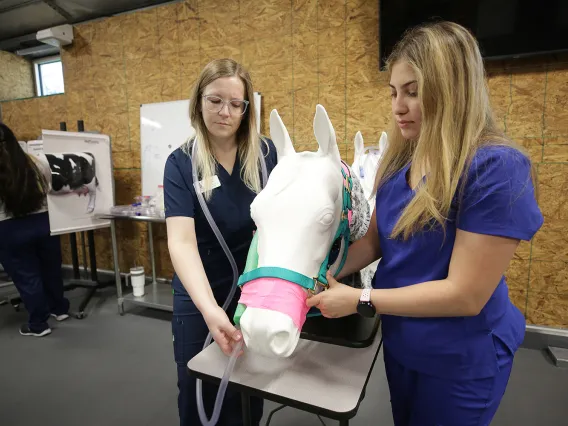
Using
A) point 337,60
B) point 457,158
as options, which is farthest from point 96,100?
point 457,158

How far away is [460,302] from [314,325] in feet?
1.50

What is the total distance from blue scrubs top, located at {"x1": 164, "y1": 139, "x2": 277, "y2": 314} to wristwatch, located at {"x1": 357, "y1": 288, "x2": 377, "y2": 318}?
0.55m

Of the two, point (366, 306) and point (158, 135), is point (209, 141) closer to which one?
point (366, 306)

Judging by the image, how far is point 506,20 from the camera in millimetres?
2193

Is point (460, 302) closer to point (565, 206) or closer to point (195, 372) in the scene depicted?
point (195, 372)

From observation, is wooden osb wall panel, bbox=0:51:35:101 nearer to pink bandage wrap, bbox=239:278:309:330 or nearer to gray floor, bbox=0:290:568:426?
gray floor, bbox=0:290:568:426

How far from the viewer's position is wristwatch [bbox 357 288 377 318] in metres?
0.71

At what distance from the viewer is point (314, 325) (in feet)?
3.34

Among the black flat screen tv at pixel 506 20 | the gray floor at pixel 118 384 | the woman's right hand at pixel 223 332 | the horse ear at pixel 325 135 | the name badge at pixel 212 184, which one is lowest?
the gray floor at pixel 118 384

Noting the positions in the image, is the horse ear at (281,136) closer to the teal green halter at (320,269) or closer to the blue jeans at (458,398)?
the teal green halter at (320,269)

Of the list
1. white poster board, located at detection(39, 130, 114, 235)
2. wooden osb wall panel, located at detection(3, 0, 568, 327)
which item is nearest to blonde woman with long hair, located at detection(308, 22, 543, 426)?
wooden osb wall panel, located at detection(3, 0, 568, 327)

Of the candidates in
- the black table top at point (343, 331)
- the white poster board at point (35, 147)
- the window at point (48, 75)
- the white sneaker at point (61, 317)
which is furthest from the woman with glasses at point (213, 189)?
the window at point (48, 75)

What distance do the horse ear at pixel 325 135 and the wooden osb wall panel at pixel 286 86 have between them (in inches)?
61.2

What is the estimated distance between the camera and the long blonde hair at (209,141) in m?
1.11
